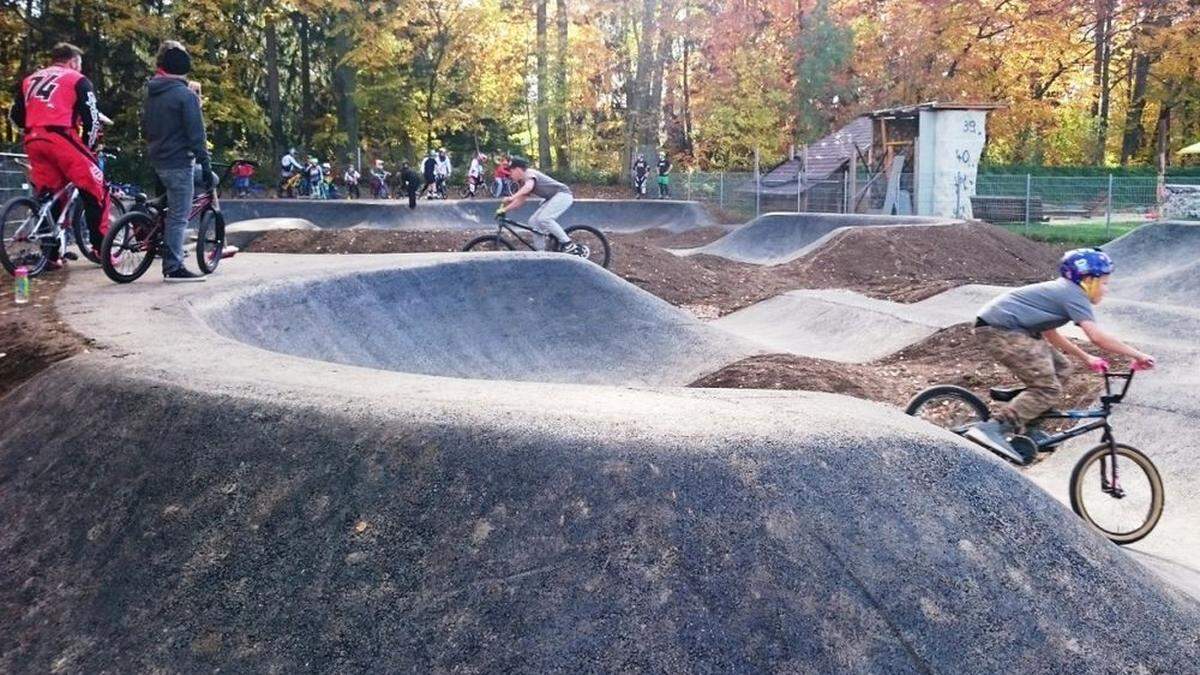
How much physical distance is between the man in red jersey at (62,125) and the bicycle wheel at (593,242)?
743 centimetres

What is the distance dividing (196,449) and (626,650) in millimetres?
1803

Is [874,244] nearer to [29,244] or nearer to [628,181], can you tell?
[29,244]

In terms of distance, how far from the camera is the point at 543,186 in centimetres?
1390

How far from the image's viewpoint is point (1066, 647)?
10.8ft

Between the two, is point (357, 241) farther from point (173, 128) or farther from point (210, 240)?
point (173, 128)

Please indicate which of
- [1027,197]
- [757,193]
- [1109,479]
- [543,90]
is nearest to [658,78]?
[543,90]

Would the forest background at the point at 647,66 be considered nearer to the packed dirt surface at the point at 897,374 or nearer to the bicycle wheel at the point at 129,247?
the bicycle wheel at the point at 129,247

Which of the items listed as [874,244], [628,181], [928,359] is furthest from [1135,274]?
[628,181]

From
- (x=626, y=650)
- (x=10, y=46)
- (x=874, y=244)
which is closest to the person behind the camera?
(x=626, y=650)

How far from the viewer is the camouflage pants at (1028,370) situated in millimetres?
6430

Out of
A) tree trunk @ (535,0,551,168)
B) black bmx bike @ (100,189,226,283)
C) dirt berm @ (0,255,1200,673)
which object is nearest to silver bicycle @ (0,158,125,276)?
black bmx bike @ (100,189,226,283)

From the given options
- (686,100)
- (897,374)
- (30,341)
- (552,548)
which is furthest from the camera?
(686,100)

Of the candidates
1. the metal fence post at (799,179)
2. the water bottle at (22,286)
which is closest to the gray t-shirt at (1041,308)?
the water bottle at (22,286)

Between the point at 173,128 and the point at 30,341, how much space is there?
9.80ft
